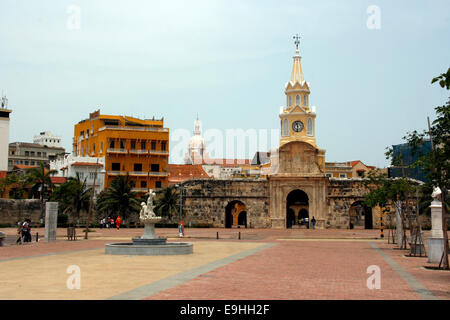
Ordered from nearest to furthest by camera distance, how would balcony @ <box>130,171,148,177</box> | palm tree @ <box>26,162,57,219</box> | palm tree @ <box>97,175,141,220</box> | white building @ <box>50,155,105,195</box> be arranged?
palm tree @ <box>26,162,57,219</box> < palm tree @ <box>97,175,141,220</box> < white building @ <box>50,155,105,195</box> < balcony @ <box>130,171,148,177</box>

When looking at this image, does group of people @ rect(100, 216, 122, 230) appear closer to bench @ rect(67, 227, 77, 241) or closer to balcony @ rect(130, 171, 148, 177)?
balcony @ rect(130, 171, 148, 177)

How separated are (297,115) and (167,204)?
2048cm

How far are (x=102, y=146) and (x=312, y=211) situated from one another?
104ft

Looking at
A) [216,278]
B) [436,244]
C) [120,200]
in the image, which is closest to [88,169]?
[120,200]

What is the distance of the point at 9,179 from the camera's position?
6444cm

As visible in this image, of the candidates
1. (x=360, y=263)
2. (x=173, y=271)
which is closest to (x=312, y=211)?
(x=360, y=263)

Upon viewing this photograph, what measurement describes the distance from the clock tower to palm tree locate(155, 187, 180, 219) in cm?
1590

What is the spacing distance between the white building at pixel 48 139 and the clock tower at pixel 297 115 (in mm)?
81965

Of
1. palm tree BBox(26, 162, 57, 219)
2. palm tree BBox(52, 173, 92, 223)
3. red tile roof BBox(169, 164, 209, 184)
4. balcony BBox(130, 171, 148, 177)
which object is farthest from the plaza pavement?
red tile roof BBox(169, 164, 209, 184)

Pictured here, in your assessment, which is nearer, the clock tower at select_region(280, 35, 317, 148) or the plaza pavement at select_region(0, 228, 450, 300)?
the plaza pavement at select_region(0, 228, 450, 300)

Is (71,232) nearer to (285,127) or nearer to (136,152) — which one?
(136,152)

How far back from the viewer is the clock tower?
65.9m

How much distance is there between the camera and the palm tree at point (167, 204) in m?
60.8
